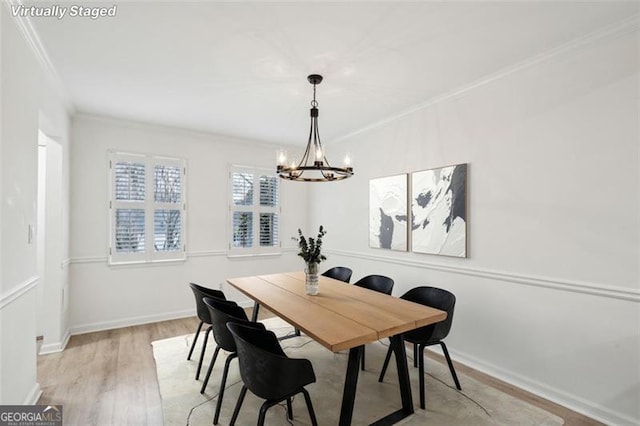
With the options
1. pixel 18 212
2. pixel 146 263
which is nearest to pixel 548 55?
pixel 18 212

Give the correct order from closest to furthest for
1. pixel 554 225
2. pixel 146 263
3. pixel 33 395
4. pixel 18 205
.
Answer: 1. pixel 18 205
2. pixel 33 395
3. pixel 554 225
4. pixel 146 263

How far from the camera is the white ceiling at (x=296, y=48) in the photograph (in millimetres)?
1946

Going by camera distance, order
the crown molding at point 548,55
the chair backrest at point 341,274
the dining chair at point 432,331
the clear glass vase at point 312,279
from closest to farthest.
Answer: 1. the crown molding at point 548,55
2. the dining chair at point 432,331
3. the clear glass vase at point 312,279
4. the chair backrest at point 341,274

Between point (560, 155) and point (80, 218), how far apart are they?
5.13m

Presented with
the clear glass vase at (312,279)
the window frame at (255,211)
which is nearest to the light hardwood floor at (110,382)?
the clear glass vase at (312,279)

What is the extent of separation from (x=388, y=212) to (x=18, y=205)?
346cm

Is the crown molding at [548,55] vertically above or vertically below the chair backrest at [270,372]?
above

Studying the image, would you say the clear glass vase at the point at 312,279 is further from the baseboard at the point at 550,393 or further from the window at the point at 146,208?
the window at the point at 146,208

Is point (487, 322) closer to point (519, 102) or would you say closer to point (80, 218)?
point (519, 102)

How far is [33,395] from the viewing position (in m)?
2.31

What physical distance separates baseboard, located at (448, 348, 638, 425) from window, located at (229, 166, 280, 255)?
3.32m

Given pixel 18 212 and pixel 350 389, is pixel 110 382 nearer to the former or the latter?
pixel 18 212

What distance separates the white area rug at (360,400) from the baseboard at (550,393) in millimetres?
227

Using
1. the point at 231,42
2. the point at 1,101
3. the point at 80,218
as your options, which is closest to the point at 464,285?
the point at 231,42
